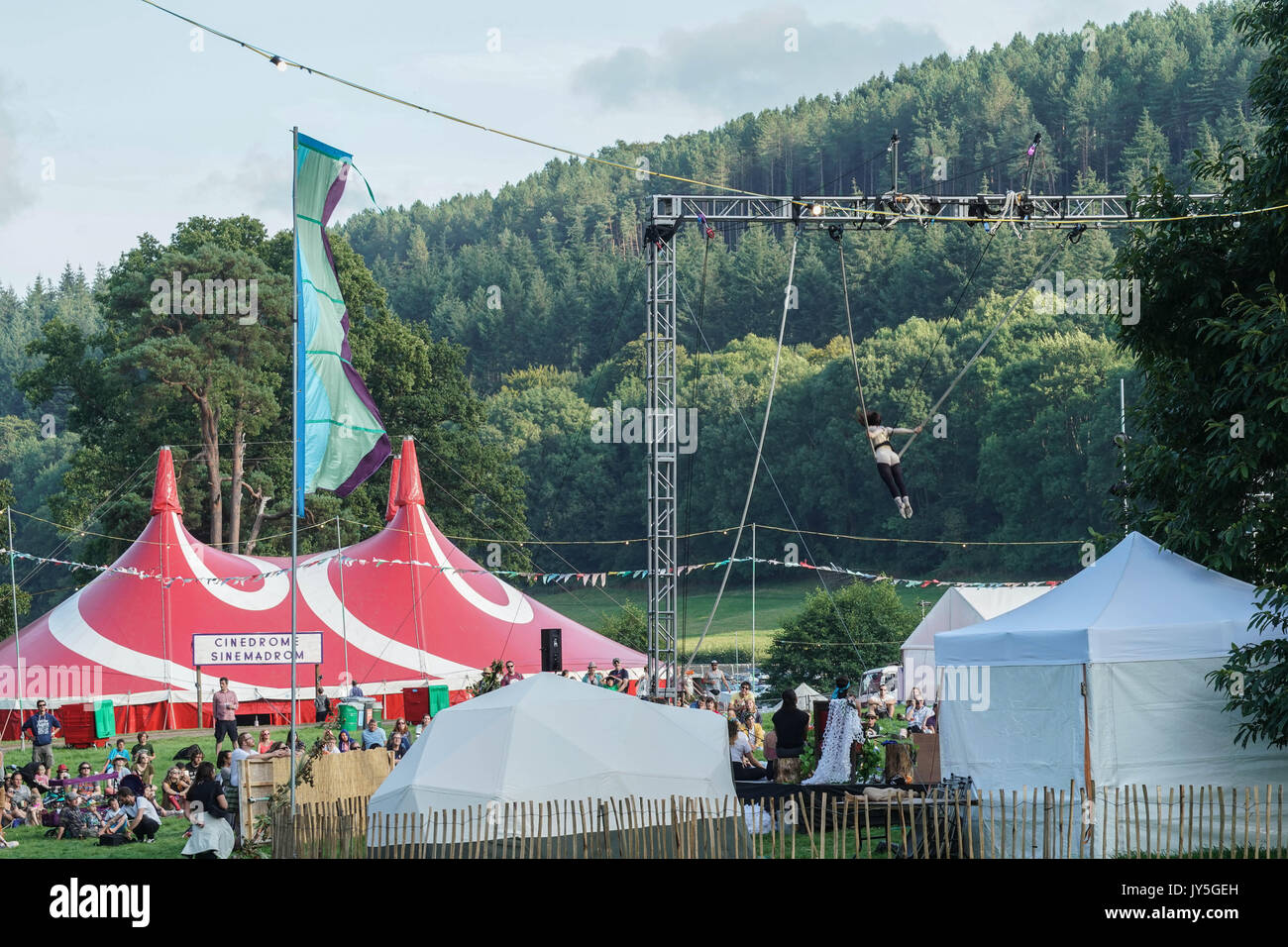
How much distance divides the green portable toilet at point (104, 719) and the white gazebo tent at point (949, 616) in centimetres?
1243

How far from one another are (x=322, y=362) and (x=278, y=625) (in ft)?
47.5

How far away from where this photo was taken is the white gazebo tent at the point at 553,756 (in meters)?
10.1

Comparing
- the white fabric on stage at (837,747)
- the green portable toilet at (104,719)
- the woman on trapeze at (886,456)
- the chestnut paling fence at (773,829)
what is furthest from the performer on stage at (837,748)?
the green portable toilet at (104,719)

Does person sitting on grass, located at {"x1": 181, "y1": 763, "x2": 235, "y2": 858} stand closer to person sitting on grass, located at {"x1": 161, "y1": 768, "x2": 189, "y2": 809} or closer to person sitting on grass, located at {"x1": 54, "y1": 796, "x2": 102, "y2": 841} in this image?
person sitting on grass, located at {"x1": 54, "y1": 796, "x2": 102, "y2": 841}

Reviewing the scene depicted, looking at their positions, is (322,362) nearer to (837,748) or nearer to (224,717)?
(837,748)

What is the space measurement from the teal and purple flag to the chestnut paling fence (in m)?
2.28

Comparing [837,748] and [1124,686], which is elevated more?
[1124,686]

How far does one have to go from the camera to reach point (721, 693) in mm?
24359

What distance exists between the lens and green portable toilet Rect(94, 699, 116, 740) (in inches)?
870

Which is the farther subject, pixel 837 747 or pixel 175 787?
pixel 175 787

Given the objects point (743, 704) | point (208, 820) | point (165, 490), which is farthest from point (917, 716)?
point (165, 490)

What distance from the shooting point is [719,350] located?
7600cm
